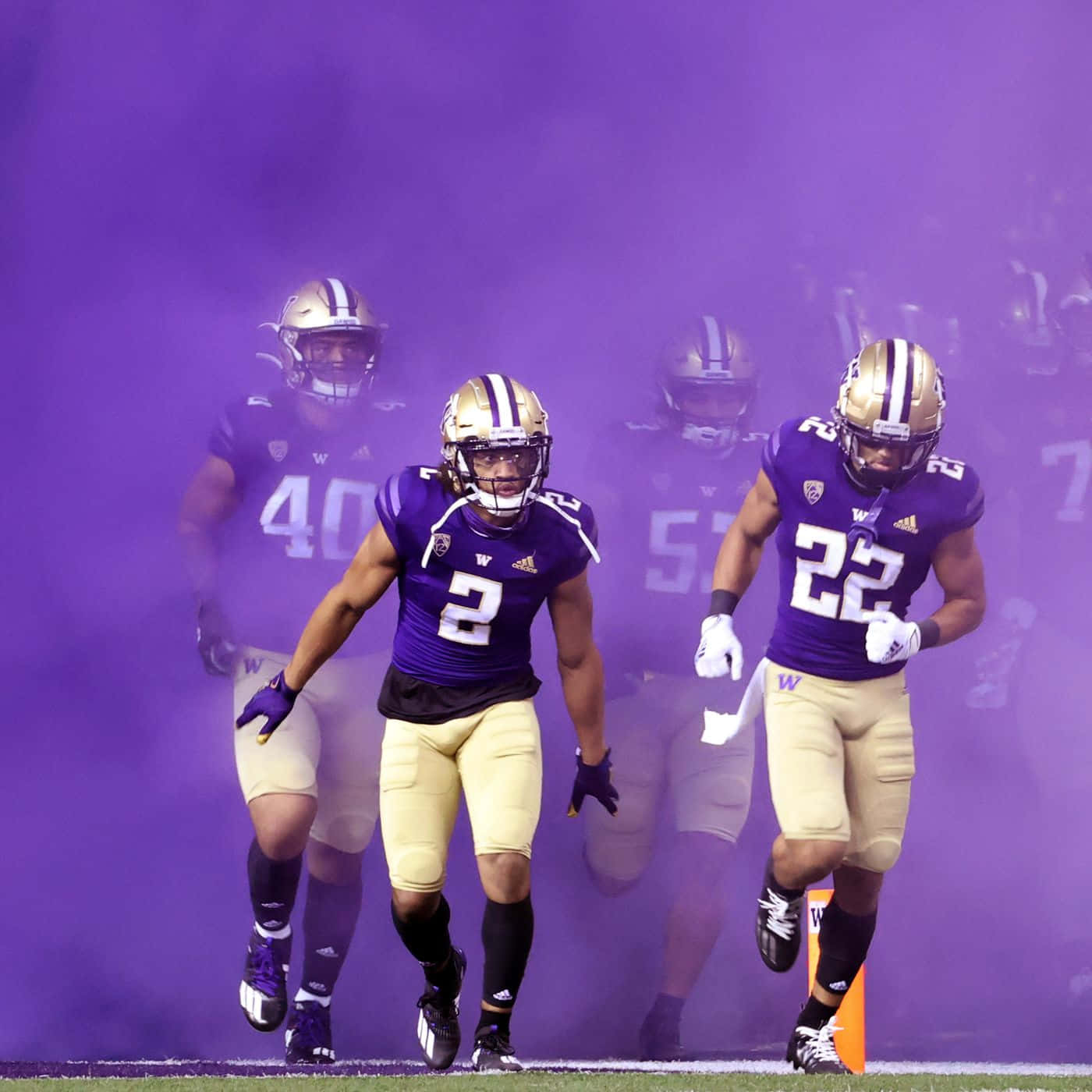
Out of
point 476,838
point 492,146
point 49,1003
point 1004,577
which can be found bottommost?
point 49,1003

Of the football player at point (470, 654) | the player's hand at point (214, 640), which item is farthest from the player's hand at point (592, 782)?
the player's hand at point (214, 640)

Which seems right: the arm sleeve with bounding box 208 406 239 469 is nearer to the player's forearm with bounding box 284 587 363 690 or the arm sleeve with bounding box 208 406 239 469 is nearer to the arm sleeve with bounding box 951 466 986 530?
the player's forearm with bounding box 284 587 363 690

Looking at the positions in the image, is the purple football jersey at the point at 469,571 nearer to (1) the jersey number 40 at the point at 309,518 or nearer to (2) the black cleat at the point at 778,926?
(1) the jersey number 40 at the point at 309,518

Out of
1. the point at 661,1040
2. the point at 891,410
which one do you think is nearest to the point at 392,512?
the point at 891,410

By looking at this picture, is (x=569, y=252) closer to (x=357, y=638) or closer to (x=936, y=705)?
(x=357, y=638)

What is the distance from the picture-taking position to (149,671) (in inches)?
188

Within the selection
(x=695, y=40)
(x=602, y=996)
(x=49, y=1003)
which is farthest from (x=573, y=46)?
(x=49, y=1003)

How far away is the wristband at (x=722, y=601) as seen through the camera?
4.35 metres

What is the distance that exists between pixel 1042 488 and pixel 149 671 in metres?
2.65

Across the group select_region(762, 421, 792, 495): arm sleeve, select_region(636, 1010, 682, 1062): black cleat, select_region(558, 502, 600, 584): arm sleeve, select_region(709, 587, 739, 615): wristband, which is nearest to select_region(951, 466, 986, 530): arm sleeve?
select_region(762, 421, 792, 495): arm sleeve

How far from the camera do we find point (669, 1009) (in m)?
4.80

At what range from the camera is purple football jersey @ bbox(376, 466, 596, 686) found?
156 inches

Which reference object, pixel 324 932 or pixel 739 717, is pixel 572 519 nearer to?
pixel 739 717

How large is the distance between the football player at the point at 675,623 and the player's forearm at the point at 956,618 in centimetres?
82
